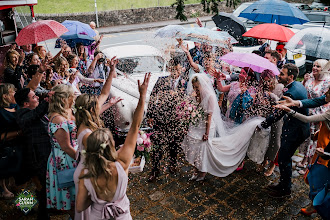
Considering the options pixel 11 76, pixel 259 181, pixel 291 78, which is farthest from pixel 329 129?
pixel 11 76

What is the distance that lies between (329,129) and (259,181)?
5.29 feet

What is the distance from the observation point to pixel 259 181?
15.8 ft

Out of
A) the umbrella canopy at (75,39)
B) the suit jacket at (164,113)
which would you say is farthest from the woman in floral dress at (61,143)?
the umbrella canopy at (75,39)

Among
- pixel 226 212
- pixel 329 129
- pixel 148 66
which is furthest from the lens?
pixel 148 66

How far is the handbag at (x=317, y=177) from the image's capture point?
3.53 m

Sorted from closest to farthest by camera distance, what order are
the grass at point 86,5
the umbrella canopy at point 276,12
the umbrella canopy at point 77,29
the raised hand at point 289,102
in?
the raised hand at point 289,102 < the umbrella canopy at point 276,12 < the umbrella canopy at point 77,29 < the grass at point 86,5

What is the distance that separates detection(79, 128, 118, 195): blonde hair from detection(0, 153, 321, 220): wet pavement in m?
1.88

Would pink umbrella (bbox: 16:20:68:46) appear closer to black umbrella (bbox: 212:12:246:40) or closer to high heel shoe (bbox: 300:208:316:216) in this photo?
black umbrella (bbox: 212:12:246:40)

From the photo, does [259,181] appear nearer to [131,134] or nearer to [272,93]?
[272,93]

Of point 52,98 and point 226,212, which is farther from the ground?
point 52,98

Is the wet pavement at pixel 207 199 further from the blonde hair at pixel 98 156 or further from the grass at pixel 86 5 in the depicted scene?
the grass at pixel 86 5

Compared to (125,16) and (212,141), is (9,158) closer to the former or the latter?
(212,141)

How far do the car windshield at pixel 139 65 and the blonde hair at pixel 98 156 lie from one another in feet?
15.0

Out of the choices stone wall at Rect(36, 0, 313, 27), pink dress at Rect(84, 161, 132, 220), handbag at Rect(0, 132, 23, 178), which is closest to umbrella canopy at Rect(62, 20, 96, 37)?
handbag at Rect(0, 132, 23, 178)
